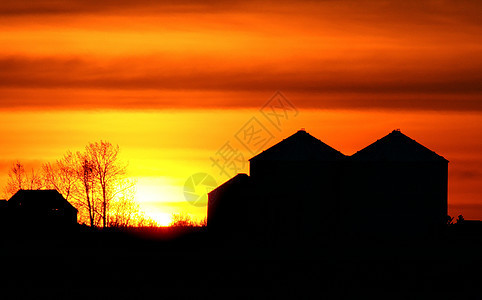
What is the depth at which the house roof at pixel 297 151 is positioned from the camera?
3081 inches

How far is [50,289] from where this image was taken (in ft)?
137

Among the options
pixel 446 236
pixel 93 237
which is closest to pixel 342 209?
pixel 446 236

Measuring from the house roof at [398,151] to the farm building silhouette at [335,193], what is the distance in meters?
0.07

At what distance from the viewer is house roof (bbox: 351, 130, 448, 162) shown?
255ft

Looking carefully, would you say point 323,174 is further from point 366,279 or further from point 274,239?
point 366,279

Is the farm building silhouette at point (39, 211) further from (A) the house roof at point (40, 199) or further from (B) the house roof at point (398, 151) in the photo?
(B) the house roof at point (398, 151)

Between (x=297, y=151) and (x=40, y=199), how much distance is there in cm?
2834

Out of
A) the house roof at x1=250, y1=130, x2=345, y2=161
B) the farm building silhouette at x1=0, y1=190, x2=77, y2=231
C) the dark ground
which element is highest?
the house roof at x1=250, y1=130, x2=345, y2=161

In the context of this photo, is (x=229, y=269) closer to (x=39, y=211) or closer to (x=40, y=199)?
(x=39, y=211)

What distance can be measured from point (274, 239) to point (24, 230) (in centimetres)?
2179

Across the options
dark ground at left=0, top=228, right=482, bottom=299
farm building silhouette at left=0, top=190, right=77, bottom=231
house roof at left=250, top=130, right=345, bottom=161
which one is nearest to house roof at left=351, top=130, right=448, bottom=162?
house roof at left=250, top=130, right=345, bottom=161

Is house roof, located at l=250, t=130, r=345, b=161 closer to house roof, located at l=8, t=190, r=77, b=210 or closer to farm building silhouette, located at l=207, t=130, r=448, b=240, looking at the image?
farm building silhouette, located at l=207, t=130, r=448, b=240

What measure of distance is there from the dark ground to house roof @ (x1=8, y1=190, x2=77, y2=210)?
2552 centimetres

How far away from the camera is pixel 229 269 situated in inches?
1956
